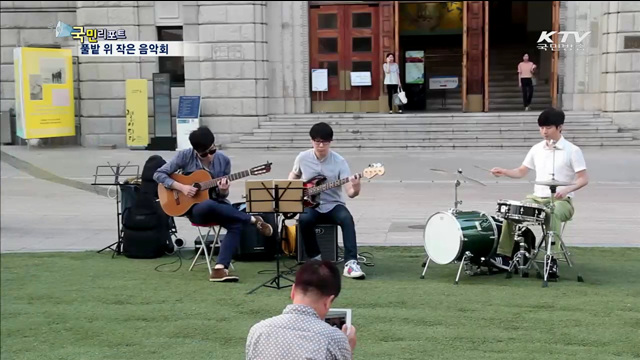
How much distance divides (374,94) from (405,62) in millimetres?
1992

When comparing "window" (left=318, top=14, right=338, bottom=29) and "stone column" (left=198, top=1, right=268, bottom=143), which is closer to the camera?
"stone column" (left=198, top=1, right=268, bottom=143)

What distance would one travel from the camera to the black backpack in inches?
343

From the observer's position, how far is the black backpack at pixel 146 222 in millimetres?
8703

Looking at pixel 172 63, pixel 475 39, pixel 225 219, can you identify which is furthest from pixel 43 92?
pixel 475 39

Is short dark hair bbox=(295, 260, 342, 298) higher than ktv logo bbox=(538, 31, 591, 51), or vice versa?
ktv logo bbox=(538, 31, 591, 51)

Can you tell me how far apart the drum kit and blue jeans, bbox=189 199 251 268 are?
1853 millimetres

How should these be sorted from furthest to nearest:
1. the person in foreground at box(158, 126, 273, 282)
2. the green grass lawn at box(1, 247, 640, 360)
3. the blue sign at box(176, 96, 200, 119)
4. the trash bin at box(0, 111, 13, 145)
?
the blue sign at box(176, 96, 200, 119)
the trash bin at box(0, 111, 13, 145)
the person in foreground at box(158, 126, 273, 282)
the green grass lawn at box(1, 247, 640, 360)

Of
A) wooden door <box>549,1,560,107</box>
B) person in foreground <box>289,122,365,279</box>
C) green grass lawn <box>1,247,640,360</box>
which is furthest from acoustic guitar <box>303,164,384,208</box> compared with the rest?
wooden door <box>549,1,560,107</box>

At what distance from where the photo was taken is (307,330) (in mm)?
3131

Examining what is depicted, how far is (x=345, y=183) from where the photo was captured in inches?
307

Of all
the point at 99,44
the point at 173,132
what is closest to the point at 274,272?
the point at 99,44

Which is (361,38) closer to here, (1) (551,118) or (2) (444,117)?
(2) (444,117)

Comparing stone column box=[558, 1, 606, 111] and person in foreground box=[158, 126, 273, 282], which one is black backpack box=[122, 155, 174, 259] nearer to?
person in foreground box=[158, 126, 273, 282]

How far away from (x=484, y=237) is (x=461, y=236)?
26 centimetres
